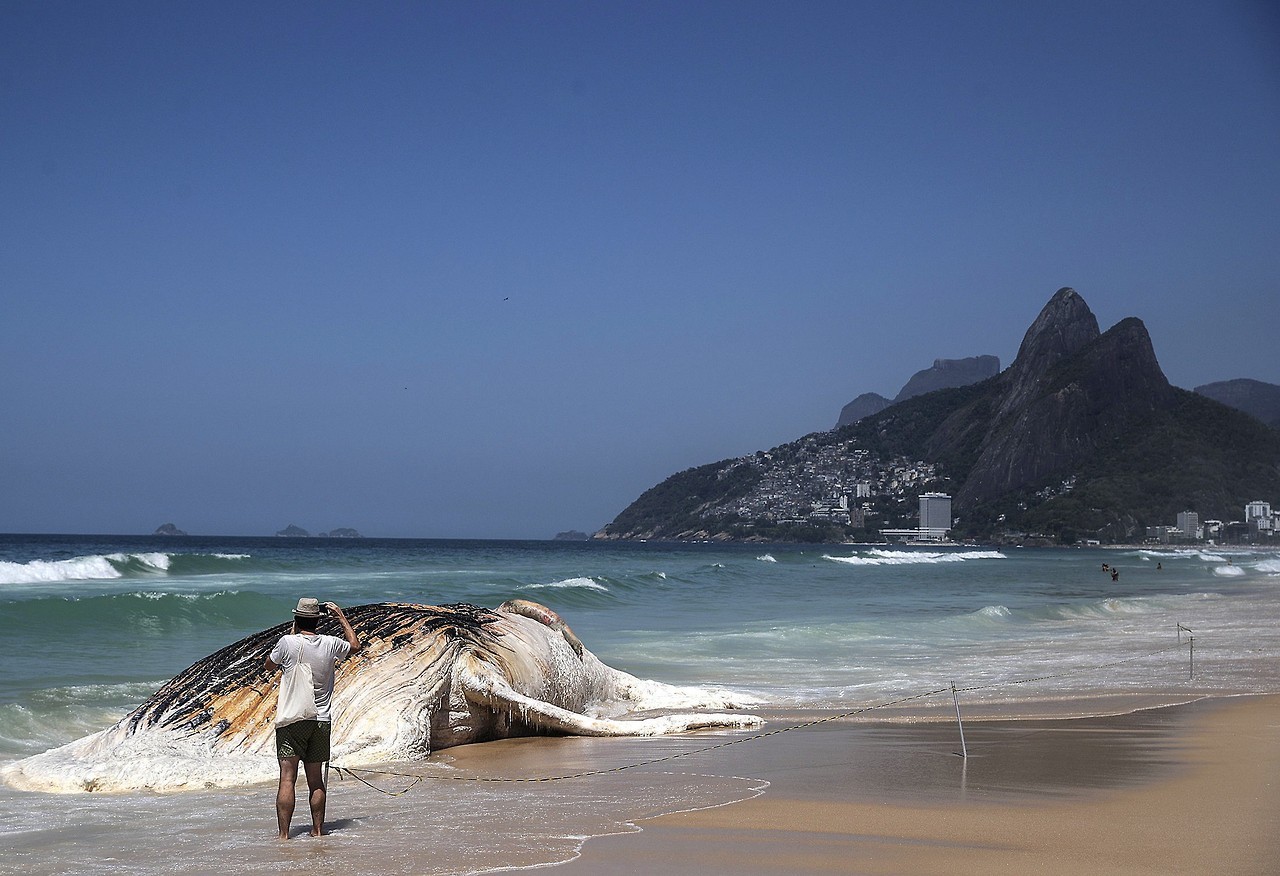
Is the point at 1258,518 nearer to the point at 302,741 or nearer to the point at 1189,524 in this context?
the point at 1189,524

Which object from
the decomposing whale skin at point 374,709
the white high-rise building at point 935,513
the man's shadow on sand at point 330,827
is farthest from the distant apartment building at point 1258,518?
the man's shadow on sand at point 330,827

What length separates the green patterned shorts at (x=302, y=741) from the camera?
5477 mm

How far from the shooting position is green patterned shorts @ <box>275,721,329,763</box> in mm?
5477

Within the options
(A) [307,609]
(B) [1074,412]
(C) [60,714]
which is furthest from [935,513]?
(A) [307,609]

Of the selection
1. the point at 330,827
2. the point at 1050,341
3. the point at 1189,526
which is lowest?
the point at 330,827

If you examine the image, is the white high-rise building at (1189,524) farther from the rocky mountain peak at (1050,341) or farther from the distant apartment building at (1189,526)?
the rocky mountain peak at (1050,341)

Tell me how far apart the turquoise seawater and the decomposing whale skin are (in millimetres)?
304

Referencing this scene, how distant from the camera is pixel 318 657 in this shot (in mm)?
5621

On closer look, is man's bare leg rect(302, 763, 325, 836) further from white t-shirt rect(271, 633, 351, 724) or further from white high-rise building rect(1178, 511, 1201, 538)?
white high-rise building rect(1178, 511, 1201, 538)

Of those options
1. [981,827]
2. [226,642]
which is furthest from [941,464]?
[981,827]

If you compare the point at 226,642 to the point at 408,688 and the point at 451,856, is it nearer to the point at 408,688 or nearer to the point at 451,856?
the point at 408,688

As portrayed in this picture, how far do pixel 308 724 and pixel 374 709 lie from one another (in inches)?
82.2

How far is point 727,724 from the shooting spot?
8.81 m

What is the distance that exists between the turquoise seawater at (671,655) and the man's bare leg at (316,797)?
0.16 metres
